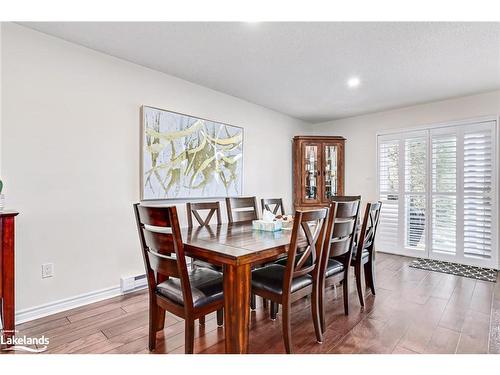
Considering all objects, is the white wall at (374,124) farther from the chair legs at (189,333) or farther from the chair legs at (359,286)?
the chair legs at (189,333)

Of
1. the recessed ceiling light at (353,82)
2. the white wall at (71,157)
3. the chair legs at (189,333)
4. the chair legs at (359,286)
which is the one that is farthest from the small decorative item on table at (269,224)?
the recessed ceiling light at (353,82)

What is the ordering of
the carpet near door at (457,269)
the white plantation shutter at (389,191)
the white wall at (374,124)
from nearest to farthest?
the carpet near door at (457,269), the white wall at (374,124), the white plantation shutter at (389,191)

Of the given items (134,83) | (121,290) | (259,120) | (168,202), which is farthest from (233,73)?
(121,290)

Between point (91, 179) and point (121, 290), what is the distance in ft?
3.75

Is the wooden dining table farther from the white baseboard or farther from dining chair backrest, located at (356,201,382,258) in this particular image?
the white baseboard

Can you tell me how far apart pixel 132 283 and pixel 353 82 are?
3353mm

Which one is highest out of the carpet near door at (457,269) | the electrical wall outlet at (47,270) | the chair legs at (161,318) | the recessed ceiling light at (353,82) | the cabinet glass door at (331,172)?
the recessed ceiling light at (353,82)

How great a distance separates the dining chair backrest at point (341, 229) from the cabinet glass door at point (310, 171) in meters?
2.72

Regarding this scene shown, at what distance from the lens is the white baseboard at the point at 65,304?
2.24 m

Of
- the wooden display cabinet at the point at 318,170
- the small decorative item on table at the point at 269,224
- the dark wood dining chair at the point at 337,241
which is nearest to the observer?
the dark wood dining chair at the point at 337,241

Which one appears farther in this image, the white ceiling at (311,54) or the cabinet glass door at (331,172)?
the cabinet glass door at (331,172)

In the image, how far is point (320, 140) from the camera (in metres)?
4.89
